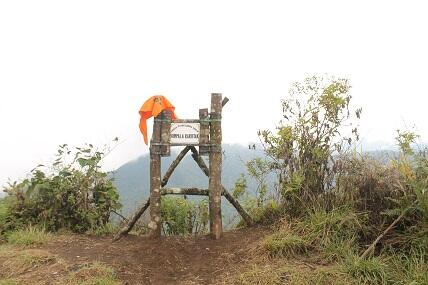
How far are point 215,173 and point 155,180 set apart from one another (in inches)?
34.8

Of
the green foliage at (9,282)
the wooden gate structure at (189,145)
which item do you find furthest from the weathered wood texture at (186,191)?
the green foliage at (9,282)

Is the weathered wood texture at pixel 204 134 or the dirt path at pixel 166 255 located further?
the weathered wood texture at pixel 204 134

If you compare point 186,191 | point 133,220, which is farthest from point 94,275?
point 186,191

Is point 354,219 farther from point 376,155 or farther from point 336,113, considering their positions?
point 336,113

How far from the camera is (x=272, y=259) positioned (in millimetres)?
5766

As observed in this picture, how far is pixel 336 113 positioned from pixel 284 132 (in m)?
0.77

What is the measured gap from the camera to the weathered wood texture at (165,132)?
7.06 m

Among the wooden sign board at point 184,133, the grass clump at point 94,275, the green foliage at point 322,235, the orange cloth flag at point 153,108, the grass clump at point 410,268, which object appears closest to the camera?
the grass clump at point 410,268

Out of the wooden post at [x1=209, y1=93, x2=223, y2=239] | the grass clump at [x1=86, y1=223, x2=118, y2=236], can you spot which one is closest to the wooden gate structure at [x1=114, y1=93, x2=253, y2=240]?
the wooden post at [x1=209, y1=93, x2=223, y2=239]

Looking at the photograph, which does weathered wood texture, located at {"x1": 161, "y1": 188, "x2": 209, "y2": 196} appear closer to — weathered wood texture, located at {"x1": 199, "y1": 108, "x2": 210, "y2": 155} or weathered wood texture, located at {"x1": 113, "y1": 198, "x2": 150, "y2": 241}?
weathered wood texture, located at {"x1": 113, "y1": 198, "x2": 150, "y2": 241}

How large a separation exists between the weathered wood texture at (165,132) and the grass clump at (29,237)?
7.26 ft

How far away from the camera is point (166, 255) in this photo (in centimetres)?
629

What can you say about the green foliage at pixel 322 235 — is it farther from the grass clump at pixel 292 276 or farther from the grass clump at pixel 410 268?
the grass clump at pixel 410 268

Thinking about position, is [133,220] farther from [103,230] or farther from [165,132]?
[165,132]
